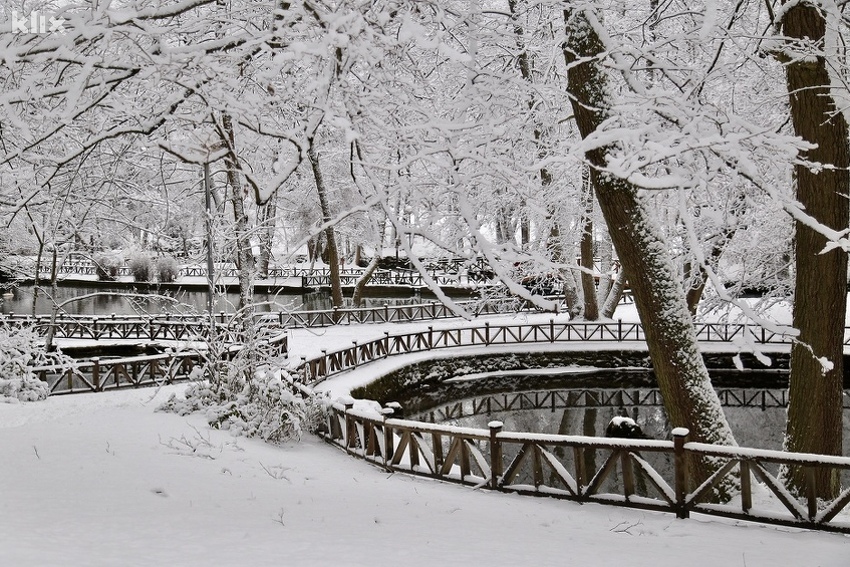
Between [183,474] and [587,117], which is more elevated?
[587,117]

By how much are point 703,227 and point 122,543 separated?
36.8 ft

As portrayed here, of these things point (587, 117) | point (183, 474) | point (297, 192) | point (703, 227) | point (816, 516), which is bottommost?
point (816, 516)

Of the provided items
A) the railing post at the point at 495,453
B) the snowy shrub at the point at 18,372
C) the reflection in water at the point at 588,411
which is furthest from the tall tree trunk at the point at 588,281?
the snowy shrub at the point at 18,372

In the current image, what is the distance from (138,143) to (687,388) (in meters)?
6.58

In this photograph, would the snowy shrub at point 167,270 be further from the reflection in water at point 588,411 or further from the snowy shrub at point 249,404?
the snowy shrub at point 249,404

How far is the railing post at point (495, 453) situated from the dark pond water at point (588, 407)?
855cm

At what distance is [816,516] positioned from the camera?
7012mm

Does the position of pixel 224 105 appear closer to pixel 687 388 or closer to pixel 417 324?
pixel 687 388

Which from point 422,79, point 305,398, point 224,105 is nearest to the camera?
point 224,105

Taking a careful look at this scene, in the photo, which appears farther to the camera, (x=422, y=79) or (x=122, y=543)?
(x=122, y=543)

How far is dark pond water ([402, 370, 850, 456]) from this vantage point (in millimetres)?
17094

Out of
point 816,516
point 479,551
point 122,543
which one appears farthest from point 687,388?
point 122,543

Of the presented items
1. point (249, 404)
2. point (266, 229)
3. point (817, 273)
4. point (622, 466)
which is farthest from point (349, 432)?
point (817, 273)

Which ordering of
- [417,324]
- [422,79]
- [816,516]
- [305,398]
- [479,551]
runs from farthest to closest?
[417,324] < [305,398] < [816,516] < [479,551] < [422,79]
